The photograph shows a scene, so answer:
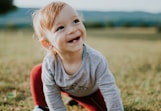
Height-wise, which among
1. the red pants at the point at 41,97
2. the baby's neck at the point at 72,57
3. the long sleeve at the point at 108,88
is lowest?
the red pants at the point at 41,97

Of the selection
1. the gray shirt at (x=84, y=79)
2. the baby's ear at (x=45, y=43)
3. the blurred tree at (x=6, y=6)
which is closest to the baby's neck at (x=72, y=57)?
the gray shirt at (x=84, y=79)

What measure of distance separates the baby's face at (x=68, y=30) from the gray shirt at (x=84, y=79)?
21 cm

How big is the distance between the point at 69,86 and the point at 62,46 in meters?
0.42

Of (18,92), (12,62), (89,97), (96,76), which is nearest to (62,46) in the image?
(96,76)

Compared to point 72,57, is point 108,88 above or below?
below

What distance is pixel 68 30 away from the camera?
2613mm

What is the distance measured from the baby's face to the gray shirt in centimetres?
21

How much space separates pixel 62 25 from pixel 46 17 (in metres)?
0.16

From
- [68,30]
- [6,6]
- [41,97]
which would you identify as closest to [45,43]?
[68,30]

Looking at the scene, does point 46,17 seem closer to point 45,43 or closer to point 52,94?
point 45,43

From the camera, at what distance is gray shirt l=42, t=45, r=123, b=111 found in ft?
8.96

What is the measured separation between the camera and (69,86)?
2916 millimetres

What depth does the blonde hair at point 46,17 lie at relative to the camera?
105 inches

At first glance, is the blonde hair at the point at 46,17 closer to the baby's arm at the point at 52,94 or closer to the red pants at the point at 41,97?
the baby's arm at the point at 52,94
